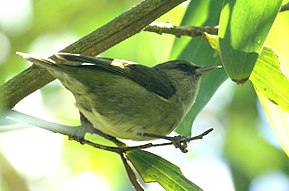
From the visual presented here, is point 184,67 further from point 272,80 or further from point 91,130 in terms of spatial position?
point 272,80

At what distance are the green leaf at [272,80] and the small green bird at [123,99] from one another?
62cm

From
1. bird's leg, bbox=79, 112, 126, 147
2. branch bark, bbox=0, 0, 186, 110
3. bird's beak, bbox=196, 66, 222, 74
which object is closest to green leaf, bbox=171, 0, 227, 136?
bird's beak, bbox=196, 66, 222, 74

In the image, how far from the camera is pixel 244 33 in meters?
2.57

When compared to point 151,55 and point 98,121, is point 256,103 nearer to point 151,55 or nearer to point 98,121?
point 151,55

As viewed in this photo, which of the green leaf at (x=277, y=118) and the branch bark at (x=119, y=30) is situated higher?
the branch bark at (x=119, y=30)

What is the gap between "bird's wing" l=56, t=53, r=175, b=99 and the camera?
329cm

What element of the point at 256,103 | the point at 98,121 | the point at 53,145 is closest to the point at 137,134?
the point at 98,121

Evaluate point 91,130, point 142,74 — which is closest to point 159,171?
point 91,130

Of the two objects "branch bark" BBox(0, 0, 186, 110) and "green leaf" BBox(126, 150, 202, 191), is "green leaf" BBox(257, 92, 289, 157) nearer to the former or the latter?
"green leaf" BBox(126, 150, 202, 191)

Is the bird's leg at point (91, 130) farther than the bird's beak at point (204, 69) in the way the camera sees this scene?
No

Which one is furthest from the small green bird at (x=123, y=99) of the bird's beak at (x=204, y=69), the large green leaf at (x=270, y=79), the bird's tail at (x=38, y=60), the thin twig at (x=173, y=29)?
the large green leaf at (x=270, y=79)

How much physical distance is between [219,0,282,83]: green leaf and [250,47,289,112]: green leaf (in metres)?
0.38

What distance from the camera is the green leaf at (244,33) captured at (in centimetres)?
254

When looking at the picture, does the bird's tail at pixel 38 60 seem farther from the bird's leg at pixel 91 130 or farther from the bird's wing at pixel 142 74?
the bird's leg at pixel 91 130
